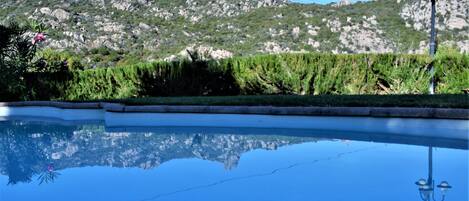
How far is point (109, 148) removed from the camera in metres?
6.63

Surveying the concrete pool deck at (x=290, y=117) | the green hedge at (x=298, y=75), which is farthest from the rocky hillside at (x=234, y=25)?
the concrete pool deck at (x=290, y=117)

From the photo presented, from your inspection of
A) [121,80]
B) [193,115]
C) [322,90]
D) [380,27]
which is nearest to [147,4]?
[380,27]

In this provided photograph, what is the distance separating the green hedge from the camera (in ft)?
39.5

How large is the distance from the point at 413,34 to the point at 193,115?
106 ft

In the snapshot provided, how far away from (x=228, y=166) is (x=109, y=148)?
7.53 ft

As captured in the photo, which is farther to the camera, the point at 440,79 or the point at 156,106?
the point at 440,79

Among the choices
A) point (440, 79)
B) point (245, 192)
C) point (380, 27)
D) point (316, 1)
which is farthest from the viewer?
point (316, 1)

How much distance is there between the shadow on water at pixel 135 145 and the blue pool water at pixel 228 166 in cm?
1

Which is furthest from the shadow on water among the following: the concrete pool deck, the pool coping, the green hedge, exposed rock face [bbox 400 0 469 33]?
exposed rock face [bbox 400 0 469 33]

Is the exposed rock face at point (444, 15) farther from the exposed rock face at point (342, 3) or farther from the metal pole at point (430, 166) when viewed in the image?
the metal pole at point (430, 166)

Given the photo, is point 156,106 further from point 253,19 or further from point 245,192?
point 253,19

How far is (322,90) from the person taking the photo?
12.5m

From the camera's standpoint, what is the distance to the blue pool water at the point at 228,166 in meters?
3.83

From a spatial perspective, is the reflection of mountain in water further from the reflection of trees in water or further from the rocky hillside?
the rocky hillside
